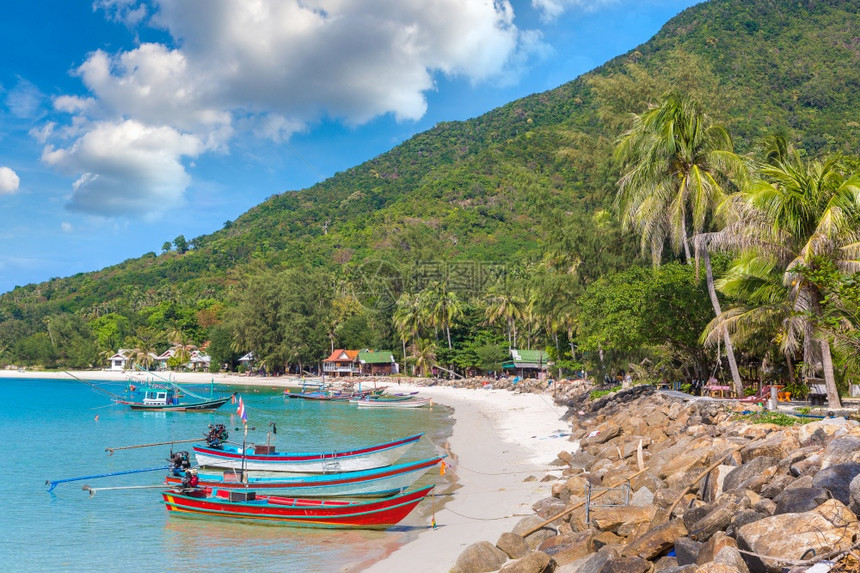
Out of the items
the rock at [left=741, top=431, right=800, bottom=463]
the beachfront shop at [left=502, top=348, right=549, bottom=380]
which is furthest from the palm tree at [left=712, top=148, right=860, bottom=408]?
the beachfront shop at [left=502, top=348, right=549, bottom=380]

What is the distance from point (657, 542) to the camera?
8.67m

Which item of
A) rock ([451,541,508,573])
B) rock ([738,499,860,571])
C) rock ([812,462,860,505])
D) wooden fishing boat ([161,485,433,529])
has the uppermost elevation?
rock ([812,462,860,505])

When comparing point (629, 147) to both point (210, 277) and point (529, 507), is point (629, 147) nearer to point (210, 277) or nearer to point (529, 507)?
point (529, 507)

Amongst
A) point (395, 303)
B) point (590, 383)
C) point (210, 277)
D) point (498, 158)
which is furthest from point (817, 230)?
point (210, 277)

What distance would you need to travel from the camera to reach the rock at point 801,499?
25.6ft

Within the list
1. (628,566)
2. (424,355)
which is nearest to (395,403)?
(424,355)

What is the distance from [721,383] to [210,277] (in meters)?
141

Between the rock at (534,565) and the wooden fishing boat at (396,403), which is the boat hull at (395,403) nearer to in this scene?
the wooden fishing boat at (396,403)

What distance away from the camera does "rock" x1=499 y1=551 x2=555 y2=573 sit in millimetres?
9430

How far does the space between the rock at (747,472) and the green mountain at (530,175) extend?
27051 millimetres

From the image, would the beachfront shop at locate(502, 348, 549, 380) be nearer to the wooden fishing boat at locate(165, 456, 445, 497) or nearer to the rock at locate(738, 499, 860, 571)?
the wooden fishing boat at locate(165, 456, 445, 497)

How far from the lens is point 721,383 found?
28.8 metres

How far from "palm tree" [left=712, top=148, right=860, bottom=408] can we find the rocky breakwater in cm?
392

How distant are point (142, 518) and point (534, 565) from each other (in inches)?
574
